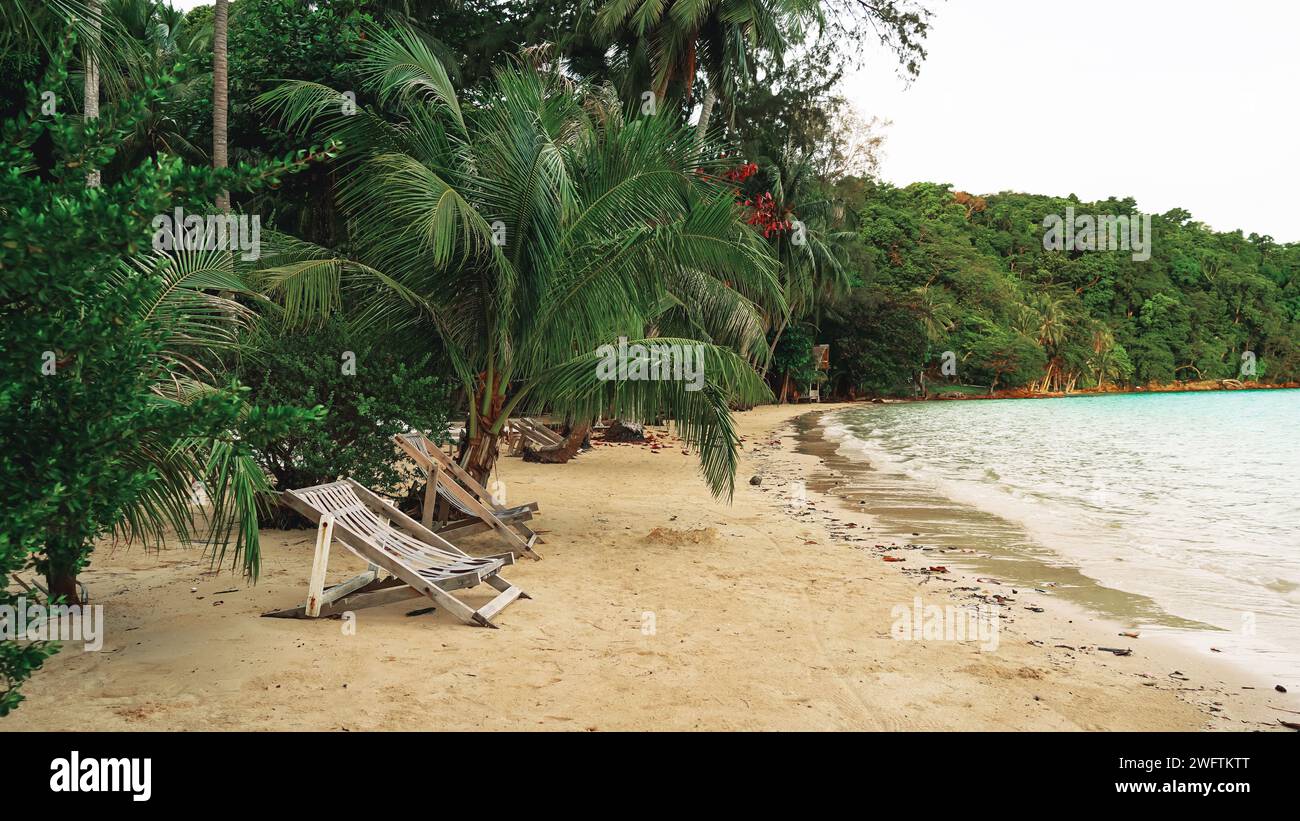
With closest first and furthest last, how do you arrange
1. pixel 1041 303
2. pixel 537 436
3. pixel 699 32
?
pixel 537 436
pixel 699 32
pixel 1041 303

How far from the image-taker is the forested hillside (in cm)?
5212

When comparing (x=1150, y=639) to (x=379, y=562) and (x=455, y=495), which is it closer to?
(x=379, y=562)

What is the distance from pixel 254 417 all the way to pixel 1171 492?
15.9 meters

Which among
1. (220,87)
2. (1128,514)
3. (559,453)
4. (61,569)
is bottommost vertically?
(1128,514)

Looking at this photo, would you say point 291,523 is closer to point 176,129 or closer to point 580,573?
point 580,573

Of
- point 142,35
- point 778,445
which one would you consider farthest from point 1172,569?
point 142,35

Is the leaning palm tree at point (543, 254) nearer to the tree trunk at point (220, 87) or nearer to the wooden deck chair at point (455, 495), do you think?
the wooden deck chair at point (455, 495)

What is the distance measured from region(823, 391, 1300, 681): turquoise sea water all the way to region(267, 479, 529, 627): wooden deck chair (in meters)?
4.80

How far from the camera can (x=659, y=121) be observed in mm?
8406

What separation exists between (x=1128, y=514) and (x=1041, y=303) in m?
54.2

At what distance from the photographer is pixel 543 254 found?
8.32 m

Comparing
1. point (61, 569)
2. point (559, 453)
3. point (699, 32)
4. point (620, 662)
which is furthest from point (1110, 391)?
point (61, 569)

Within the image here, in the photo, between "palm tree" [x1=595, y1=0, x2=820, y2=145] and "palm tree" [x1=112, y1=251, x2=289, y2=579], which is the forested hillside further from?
"palm tree" [x1=112, y1=251, x2=289, y2=579]

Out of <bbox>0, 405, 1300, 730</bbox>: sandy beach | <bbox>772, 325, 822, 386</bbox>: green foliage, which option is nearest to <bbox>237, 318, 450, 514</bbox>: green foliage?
<bbox>0, 405, 1300, 730</bbox>: sandy beach
